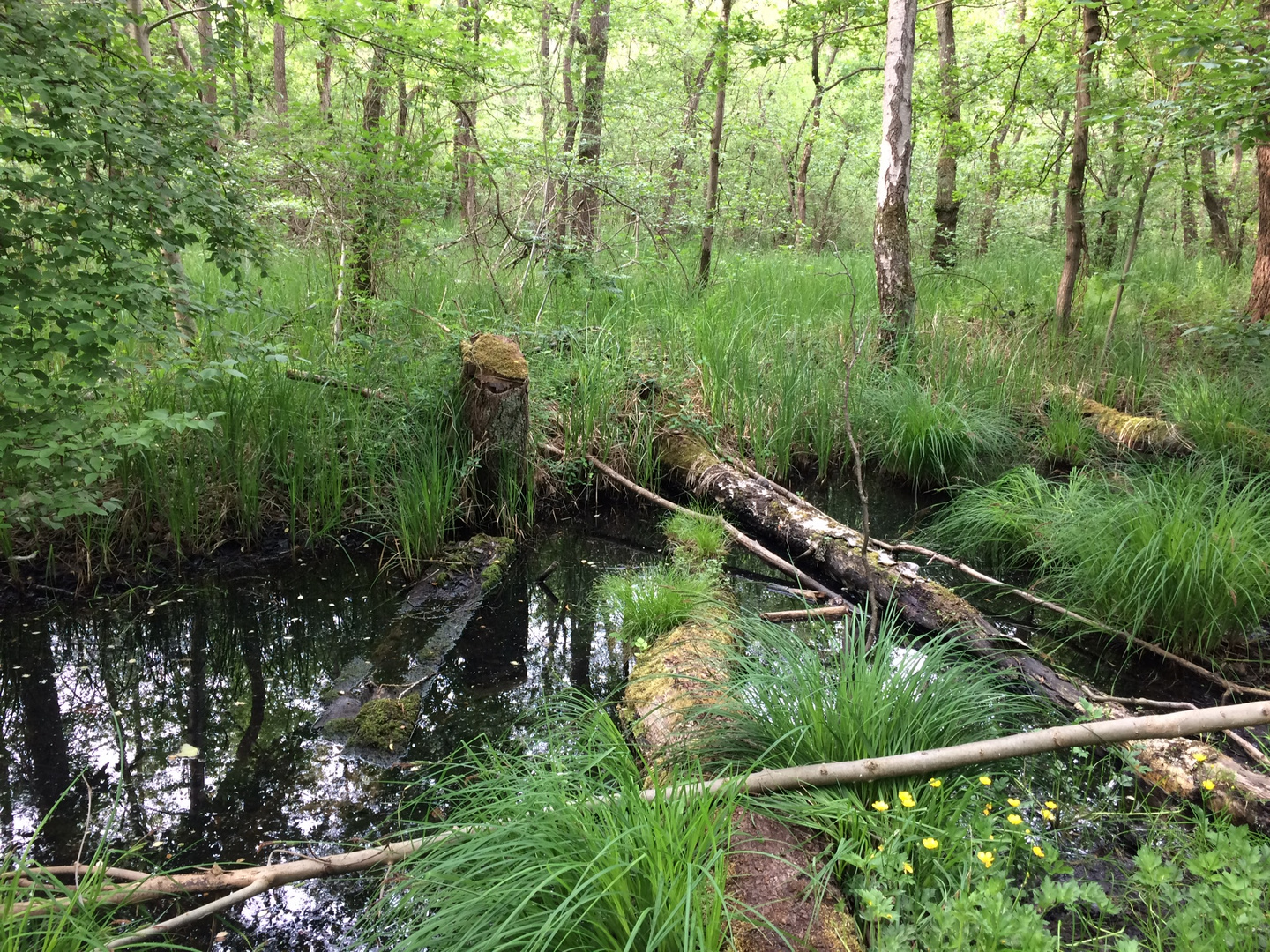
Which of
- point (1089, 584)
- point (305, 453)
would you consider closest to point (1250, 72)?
point (1089, 584)

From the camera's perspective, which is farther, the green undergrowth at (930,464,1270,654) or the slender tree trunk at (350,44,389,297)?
the slender tree trunk at (350,44,389,297)

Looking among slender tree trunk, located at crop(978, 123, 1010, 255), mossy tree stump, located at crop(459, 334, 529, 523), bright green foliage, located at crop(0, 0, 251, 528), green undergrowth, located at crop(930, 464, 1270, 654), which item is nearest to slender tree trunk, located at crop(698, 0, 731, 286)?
mossy tree stump, located at crop(459, 334, 529, 523)

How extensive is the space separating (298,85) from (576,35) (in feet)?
44.4

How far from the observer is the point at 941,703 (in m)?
2.03

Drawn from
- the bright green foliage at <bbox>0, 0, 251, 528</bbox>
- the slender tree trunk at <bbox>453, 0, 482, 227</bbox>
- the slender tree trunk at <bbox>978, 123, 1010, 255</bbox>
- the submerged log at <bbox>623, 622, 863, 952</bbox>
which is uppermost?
the slender tree trunk at <bbox>978, 123, 1010, 255</bbox>

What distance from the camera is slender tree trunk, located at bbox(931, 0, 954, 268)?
709 cm

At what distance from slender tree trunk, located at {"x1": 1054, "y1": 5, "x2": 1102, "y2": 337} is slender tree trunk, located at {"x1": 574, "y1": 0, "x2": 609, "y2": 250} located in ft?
13.3

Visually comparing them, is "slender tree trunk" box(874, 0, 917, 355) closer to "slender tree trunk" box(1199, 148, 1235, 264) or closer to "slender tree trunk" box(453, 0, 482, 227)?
"slender tree trunk" box(453, 0, 482, 227)

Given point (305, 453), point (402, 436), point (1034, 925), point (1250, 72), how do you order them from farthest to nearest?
point (402, 436)
point (305, 453)
point (1250, 72)
point (1034, 925)

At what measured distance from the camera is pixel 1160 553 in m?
2.99

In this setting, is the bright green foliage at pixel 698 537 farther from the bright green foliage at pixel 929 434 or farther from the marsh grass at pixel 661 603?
the bright green foliage at pixel 929 434

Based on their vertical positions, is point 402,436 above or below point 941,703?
above

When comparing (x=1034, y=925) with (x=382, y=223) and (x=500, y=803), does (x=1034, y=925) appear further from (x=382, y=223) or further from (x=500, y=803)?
(x=382, y=223)

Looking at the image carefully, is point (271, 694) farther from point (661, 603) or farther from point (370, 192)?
point (370, 192)
